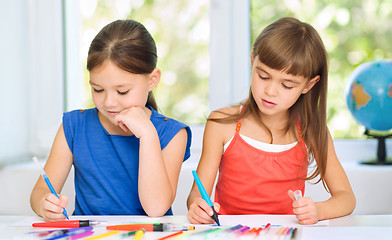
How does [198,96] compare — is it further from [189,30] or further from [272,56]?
[272,56]

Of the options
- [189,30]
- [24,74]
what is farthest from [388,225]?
[24,74]

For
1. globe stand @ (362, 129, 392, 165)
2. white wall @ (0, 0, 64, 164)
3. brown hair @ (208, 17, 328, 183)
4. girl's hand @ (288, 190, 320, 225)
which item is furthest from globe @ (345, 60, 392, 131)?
white wall @ (0, 0, 64, 164)

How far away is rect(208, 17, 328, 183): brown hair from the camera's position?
120cm

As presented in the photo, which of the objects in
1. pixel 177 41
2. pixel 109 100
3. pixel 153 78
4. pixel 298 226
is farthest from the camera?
pixel 177 41

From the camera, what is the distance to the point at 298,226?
3.19ft

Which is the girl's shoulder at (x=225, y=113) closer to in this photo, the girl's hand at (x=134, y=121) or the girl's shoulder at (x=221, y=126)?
the girl's shoulder at (x=221, y=126)

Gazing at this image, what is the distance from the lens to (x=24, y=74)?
207 cm

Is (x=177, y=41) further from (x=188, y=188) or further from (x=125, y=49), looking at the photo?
(x=125, y=49)

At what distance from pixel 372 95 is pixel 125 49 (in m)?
1.13

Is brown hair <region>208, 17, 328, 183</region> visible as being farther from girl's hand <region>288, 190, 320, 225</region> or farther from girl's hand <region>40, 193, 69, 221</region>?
girl's hand <region>40, 193, 69, 221</region>

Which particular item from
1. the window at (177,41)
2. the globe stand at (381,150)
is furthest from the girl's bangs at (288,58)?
the window at (177,41)

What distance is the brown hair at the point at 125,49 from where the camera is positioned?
45.3 inches

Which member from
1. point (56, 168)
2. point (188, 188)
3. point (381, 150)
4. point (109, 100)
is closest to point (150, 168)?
point (109, 100)

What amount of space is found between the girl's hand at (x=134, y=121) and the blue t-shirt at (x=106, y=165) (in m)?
0.10
